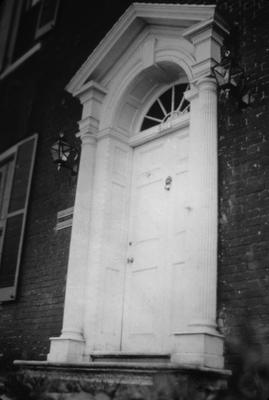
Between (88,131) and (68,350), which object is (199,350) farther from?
(88,131)

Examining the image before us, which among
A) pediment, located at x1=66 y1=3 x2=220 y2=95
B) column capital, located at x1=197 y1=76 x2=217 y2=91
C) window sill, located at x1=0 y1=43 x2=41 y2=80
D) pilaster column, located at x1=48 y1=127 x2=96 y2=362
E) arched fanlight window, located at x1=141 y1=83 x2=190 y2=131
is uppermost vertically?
window sill, located at x1=0 y1=43 x2=41 y2=80

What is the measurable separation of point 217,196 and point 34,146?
3.48 metres

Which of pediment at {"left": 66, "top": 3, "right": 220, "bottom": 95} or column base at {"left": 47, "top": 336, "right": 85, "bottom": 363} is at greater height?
pediment at {"left": 66, "top": 3, "right": 220, "bottom": 95}

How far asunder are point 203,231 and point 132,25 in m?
2.65

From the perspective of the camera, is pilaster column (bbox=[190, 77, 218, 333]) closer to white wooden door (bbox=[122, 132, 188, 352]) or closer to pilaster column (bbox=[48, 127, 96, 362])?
white wooden door (bbox=[122, 132, 188, 352])

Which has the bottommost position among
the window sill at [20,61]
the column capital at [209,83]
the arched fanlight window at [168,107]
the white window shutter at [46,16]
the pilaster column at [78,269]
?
the pilaster column at [78,269]

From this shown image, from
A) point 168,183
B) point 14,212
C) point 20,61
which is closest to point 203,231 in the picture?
point 168,183

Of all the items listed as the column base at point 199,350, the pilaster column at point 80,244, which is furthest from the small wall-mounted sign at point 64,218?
the column base at point 199,350

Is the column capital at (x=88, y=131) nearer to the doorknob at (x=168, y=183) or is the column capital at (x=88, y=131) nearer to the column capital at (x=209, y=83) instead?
the doorknob at (x=168, y=183)

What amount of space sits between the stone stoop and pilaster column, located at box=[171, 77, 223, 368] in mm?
209

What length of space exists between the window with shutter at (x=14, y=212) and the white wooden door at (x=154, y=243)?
1917 mm

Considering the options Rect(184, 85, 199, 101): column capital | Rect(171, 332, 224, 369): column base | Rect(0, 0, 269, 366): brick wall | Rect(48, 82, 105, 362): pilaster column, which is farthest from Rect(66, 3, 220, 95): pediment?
Rect(171, 332, 224, 369): column base

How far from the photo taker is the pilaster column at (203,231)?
13.0ft

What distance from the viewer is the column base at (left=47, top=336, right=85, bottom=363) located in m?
5.00
